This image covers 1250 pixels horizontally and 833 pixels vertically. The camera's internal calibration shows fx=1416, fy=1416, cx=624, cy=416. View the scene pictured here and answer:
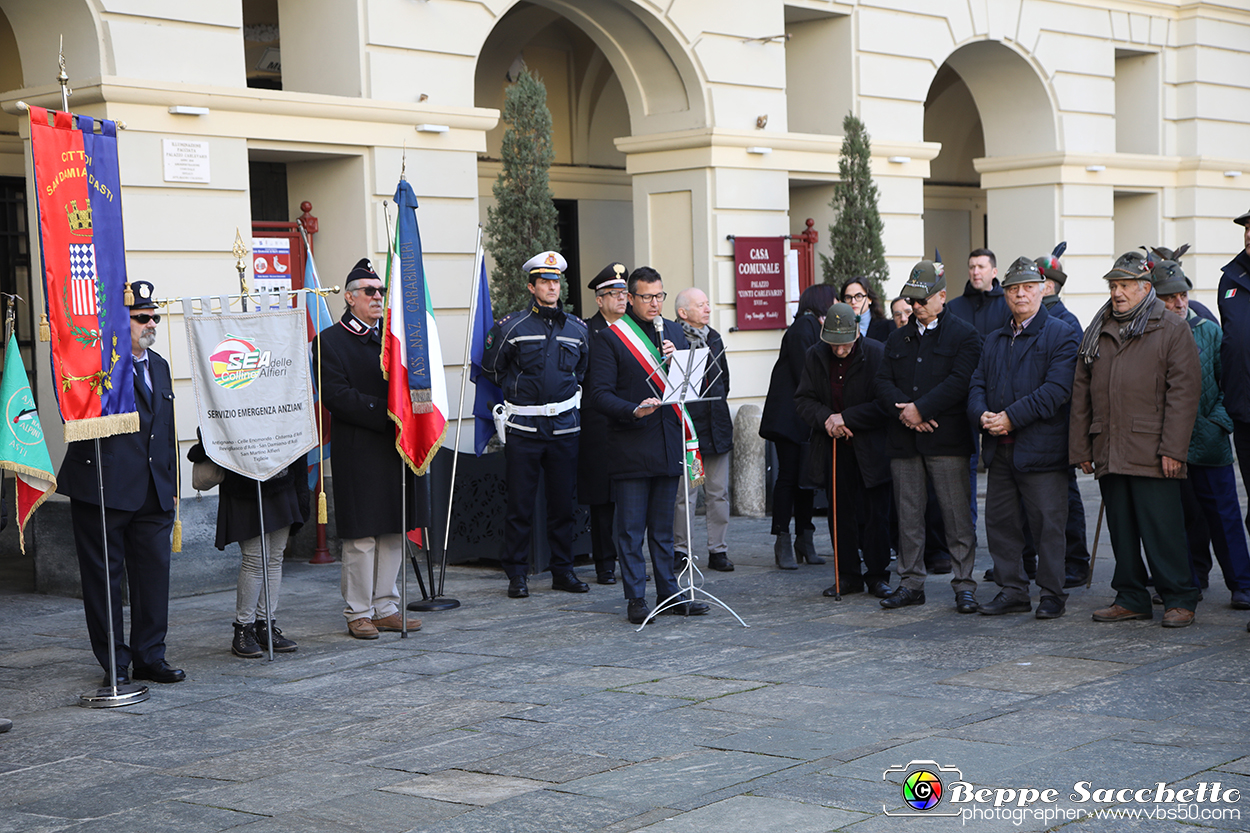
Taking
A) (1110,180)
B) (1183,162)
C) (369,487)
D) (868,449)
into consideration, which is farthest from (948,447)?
(1183,162)

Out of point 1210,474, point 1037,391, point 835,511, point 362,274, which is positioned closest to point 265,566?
point 362,274

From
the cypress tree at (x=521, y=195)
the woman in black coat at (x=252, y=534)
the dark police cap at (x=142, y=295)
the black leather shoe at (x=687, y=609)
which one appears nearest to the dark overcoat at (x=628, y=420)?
the black leather shoe at (x=687, y=609)

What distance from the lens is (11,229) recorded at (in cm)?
1091

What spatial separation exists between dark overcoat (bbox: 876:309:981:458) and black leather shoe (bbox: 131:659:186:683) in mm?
3983

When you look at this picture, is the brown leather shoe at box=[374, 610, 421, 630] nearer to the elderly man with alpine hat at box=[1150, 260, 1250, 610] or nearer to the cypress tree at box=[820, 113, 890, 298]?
the elderly man with alpine hat at box=[1150, 260, 1250, 610]

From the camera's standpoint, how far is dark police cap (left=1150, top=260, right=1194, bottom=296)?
7.84 metres

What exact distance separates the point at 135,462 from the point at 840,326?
3.97 meters

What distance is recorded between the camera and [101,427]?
626 cm

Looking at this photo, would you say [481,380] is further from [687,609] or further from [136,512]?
[136,512]

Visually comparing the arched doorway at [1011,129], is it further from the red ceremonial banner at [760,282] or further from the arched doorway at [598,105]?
the red ceremonial banner at [760,282]

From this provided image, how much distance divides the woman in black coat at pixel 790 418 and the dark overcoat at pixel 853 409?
623 millimetres

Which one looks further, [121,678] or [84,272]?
[121,678]

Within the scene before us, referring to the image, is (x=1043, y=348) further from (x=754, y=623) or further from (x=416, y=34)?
(x=416, y=34)

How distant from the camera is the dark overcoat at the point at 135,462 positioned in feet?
21.2
